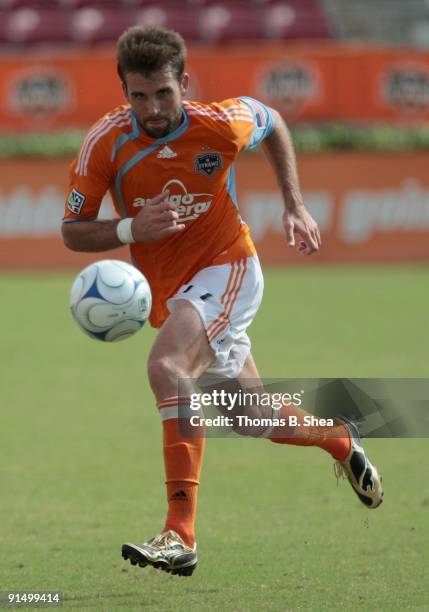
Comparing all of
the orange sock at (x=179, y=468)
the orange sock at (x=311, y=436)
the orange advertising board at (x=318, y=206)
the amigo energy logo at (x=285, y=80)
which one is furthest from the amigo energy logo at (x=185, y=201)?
the amigo energy logo at (x=285, y=80)

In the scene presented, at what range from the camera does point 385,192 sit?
1741 centimetres

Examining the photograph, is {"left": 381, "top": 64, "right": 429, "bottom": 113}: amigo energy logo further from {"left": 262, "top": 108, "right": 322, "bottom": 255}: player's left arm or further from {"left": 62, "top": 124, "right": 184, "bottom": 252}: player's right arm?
{"left": 62, "top": 124, "right": 184, "bottom": 252}: player's right arm

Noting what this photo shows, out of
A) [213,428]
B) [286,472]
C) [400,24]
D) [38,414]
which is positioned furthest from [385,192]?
[213,428]

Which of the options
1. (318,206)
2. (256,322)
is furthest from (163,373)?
(318,206)

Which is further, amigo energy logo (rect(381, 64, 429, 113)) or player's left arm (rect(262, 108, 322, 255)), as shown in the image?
amigo energy logo (rect(381, 64, 429, 113))

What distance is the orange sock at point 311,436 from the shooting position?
578 centimetres

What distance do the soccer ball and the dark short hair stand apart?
0.84 metres

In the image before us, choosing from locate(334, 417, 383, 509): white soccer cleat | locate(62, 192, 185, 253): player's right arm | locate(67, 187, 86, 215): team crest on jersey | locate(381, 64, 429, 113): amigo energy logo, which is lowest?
locate(334, 417, 383, 509): white soccer cleat

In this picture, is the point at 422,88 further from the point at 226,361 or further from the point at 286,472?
the point at 226,361

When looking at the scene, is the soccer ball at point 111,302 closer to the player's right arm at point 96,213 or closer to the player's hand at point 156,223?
the player's right arm at point 96,213

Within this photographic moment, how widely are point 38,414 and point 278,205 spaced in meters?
8.92

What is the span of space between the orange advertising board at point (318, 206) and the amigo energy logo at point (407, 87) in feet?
5.54

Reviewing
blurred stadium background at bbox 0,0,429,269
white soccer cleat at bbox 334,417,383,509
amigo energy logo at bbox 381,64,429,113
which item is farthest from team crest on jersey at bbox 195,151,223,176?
amigo energy logo at bbox 381,64,429,113

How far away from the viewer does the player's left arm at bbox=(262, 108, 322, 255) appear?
5.49m
